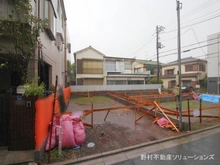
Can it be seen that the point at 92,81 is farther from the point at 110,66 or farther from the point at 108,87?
the point at 110,66

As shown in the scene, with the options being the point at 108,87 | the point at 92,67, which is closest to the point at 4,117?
the point at 108,87

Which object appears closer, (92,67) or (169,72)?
(92,67)

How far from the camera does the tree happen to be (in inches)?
160

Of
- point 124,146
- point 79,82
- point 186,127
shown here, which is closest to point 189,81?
point 79,82

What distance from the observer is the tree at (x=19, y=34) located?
4.05 metres

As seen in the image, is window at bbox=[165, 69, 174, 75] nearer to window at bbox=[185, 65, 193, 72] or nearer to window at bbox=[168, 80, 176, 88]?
window at bbox=[168, 80, 176, 88]

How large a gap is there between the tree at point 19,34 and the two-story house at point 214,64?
25076mm

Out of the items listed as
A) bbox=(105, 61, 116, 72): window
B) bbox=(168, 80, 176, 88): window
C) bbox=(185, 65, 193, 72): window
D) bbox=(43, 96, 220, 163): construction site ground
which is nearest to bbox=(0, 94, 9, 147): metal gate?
bbox=(43, 96, 220, 163): construction site ground

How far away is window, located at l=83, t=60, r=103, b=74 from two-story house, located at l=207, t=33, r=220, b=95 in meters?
18.5

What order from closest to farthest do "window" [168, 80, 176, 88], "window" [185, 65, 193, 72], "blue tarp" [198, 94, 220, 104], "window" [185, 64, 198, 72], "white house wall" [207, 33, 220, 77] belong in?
"blue tarp" [198, 94, 220, 104] < "white house wall" [207, 33, 220, 77] < "window" [185, 64, 198, 72] < "window" [185, 65, 193, 72] < "window" [168, 80, 176, 88]

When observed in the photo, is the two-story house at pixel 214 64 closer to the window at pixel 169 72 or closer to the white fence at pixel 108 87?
the white fence at pixel 108 87

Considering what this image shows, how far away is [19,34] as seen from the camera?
13.3 ft

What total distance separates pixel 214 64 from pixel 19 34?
26430 millimetres

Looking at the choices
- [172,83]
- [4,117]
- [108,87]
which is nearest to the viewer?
[4,117]
